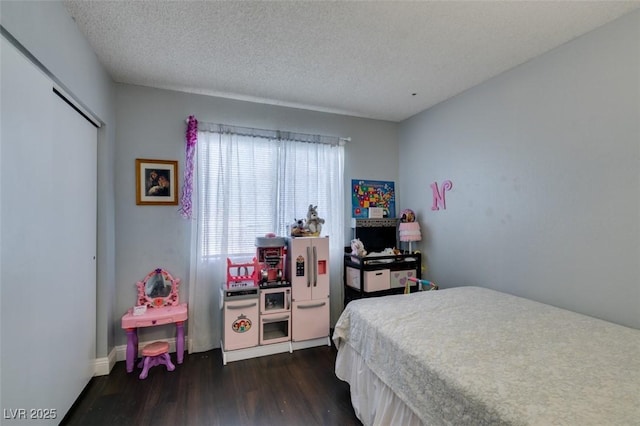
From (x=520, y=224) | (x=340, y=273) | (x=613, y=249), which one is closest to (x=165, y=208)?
(x=340, y=273)

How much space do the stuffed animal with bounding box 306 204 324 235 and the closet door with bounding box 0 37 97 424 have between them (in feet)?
6.48

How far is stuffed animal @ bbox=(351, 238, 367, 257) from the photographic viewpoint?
10.7ft

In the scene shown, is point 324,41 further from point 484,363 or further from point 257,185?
point 484,363

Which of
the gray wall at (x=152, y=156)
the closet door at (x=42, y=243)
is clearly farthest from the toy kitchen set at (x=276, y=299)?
the closet door at (x=42, y=243)

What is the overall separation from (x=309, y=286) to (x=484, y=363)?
6.28 feet

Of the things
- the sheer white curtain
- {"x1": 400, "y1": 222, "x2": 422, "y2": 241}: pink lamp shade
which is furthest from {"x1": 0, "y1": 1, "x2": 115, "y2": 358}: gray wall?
{"x1": 400, "y1": 222, "x2": 422, "y2": 241}: pink lamp shade

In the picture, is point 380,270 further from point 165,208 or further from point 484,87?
point 165,208

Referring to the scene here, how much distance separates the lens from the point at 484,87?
2.78 m

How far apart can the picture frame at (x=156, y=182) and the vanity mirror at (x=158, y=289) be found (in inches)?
28.1

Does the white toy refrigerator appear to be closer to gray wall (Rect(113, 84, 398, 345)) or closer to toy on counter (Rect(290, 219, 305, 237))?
toy on counter (Rect(290, 219, 305, 237))

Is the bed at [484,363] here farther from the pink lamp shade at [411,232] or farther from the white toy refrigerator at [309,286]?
the pink lamp shade at [411,232]

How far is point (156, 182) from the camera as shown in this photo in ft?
9.40

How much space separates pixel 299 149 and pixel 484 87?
2048 millimetres

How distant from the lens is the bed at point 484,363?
3.45ft
